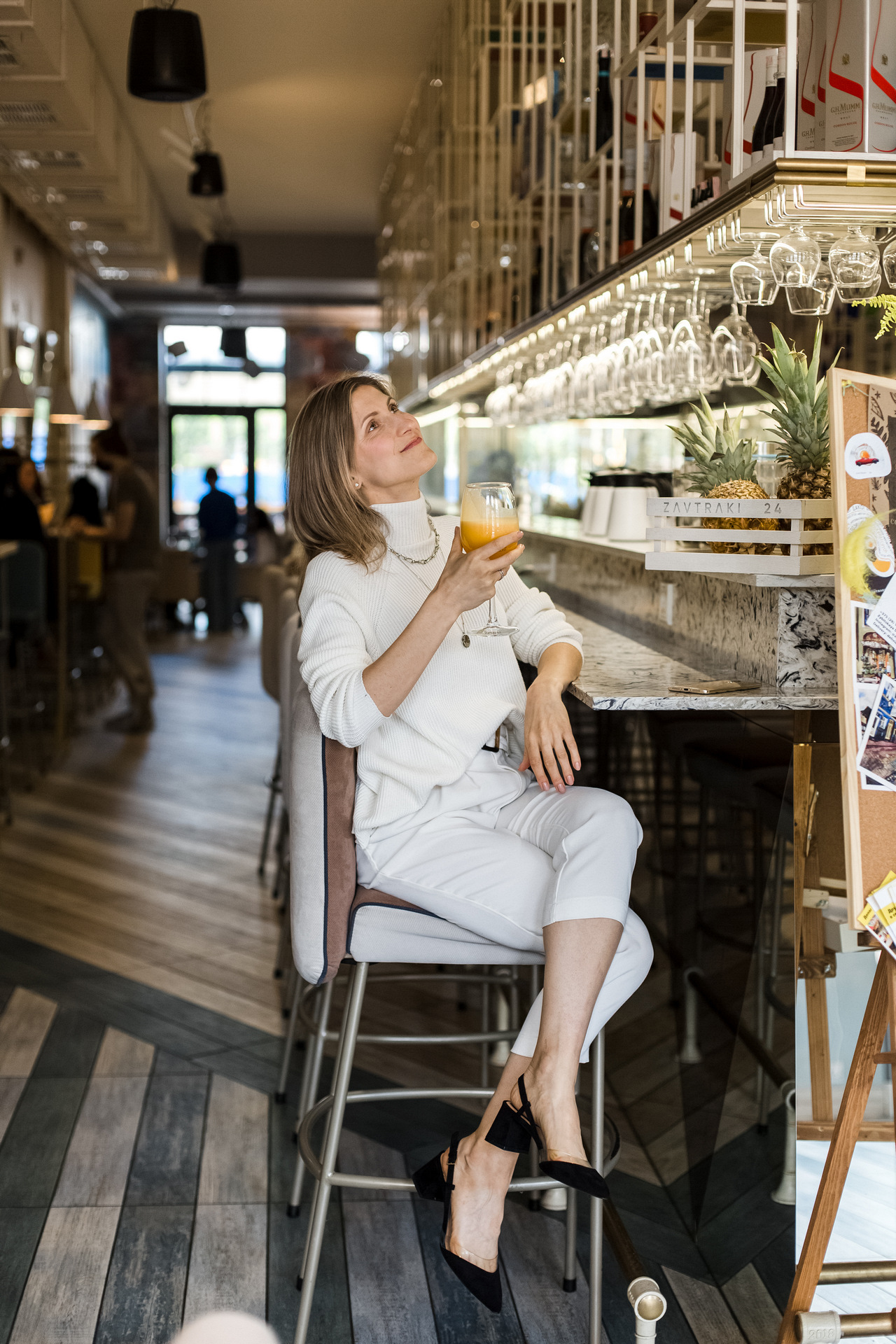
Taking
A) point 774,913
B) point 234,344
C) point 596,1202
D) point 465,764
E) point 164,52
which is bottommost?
point 596,1202

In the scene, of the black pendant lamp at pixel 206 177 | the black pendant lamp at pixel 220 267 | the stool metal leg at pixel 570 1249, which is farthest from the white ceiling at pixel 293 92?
the stool metal leg at pixel 570 1249

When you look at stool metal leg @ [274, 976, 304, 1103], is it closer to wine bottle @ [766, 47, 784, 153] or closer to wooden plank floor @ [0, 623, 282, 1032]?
wooden plank floor @ [0, 623, 282, 1032]

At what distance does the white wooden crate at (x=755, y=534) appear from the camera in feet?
6.52

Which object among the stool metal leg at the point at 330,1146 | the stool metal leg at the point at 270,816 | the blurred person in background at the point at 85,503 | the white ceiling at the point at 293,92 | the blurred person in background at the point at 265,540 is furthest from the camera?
the blurred person in background at the point at 265,540

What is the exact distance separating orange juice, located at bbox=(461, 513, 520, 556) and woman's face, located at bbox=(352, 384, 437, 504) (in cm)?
26

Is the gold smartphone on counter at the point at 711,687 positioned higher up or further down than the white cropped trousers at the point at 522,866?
higher up

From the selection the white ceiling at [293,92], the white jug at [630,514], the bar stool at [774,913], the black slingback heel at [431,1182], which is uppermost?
the white ceiling at [293,92]

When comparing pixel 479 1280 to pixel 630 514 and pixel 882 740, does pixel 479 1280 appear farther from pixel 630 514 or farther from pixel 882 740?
pixel 630 514

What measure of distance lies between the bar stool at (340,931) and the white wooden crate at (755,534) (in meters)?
0.69

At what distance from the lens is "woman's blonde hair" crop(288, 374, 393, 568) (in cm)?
206

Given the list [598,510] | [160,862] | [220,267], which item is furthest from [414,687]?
[220,267]

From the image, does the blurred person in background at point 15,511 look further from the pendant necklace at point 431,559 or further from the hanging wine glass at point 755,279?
the hanging wine glass at point 755,279

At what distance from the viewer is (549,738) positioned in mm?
1925

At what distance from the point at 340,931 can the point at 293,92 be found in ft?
23.2
